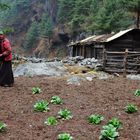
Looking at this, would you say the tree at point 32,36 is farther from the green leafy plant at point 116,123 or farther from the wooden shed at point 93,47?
the green leafy plant at point 116,123

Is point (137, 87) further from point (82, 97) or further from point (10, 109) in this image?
point (10, 109)

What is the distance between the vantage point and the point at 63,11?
90.9m

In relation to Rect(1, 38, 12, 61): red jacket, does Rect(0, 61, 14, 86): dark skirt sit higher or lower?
lower

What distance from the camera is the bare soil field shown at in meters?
8.83

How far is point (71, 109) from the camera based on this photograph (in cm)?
1113

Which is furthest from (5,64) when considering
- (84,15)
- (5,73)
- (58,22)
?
(58,22)

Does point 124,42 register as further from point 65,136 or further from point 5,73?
point 65,136

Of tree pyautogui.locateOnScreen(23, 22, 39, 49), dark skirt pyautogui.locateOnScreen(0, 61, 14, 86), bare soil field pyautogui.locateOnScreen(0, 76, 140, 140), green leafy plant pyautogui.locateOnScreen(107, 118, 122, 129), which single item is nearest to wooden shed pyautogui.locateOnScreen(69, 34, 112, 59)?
bare soil field pyautogui.locateOnScreen(0, 76, 140, 140)

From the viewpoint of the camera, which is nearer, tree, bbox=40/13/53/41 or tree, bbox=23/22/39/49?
tree, bbox=40/13/53/41

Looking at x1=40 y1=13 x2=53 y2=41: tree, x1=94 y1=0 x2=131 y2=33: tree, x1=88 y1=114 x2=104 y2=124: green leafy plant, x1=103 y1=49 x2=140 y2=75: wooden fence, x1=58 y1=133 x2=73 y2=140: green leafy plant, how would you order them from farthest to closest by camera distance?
x1=40 y1=13 x2=53 y2=41: tree < x1=94 y1=0 x2=131 y2=33: tree < x1=103 y1=49 x2=140 y2=75: wooden fence < x1=88 y1=114 x2=104 y2=124: green leafy plant < x1=58 y1=133 x2=73 y2=140: green leafy plant

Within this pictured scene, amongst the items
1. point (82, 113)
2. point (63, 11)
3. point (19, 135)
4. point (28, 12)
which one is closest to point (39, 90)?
point (82, 113)

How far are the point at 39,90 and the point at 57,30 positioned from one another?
8004 centimetres

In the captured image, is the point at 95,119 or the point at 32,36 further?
the point at 32,36

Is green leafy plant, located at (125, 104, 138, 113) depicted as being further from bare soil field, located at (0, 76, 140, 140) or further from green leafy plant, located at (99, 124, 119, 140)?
green leafy plant, located at (99, 124, 119, 140)
